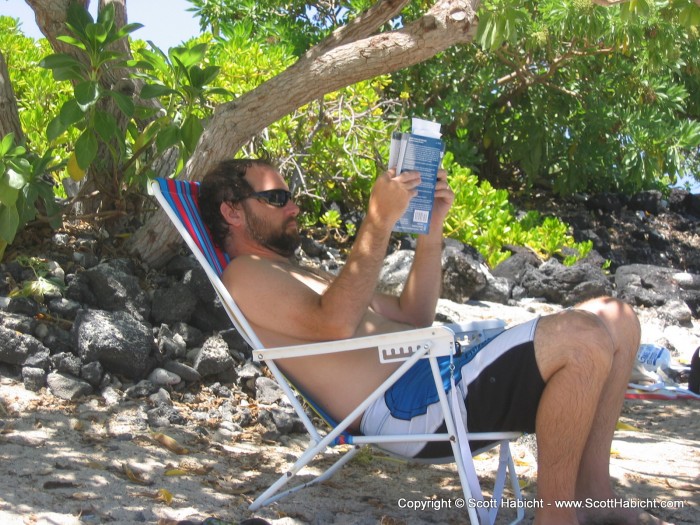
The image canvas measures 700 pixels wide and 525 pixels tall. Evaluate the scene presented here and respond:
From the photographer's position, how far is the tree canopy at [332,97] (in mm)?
3924

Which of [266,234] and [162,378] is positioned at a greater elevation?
[266,234]

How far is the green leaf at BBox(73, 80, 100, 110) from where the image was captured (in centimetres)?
375

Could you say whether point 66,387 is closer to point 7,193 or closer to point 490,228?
point 7,193

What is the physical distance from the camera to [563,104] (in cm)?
894

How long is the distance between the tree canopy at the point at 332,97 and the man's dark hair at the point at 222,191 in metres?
0.62

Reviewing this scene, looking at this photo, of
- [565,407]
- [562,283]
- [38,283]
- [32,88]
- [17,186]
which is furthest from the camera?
[562,283]

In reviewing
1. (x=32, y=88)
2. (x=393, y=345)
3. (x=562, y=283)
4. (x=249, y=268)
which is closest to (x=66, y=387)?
(x=249, y=268)

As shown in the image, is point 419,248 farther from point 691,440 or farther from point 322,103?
point 322,103

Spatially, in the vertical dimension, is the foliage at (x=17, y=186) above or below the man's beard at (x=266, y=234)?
above

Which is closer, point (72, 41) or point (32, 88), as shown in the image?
point (72, 41)

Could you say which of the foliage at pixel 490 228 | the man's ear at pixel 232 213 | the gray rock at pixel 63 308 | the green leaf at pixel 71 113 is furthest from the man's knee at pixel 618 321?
the foliage at pixel 490 228

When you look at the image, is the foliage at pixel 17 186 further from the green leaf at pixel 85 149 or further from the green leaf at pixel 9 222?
the green leaf at pixel 85 149

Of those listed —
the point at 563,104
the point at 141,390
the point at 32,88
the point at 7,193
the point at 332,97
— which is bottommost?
the point at 141,390

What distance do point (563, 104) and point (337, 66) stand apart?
5.30 meters
